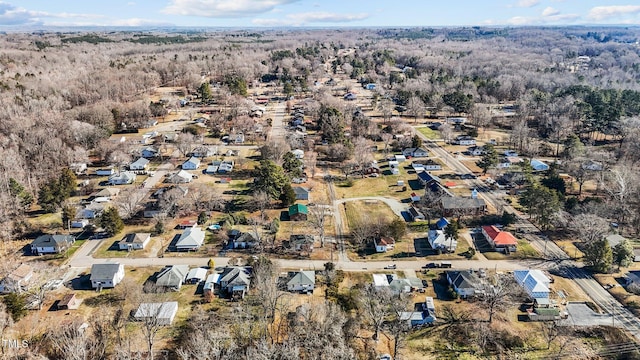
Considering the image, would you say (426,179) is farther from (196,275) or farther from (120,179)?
(120,179)

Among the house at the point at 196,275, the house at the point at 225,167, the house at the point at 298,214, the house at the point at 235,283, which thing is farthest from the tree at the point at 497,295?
the house at the point at 225,167

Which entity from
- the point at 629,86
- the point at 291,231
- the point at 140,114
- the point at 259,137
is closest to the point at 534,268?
the point at 291,231

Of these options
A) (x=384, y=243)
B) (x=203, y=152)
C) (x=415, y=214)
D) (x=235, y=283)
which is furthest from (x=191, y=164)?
(x=384, y=243)

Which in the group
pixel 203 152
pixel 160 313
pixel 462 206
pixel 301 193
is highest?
pixel 203 152

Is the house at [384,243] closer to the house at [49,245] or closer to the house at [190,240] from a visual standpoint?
the house at [190,240]

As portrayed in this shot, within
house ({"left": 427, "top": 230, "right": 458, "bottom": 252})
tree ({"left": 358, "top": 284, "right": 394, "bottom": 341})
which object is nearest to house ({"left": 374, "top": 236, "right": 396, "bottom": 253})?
house ({"left": 427, "top": 230, "right": 458, "bottom": 252})

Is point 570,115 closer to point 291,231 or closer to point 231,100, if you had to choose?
point 291,231
